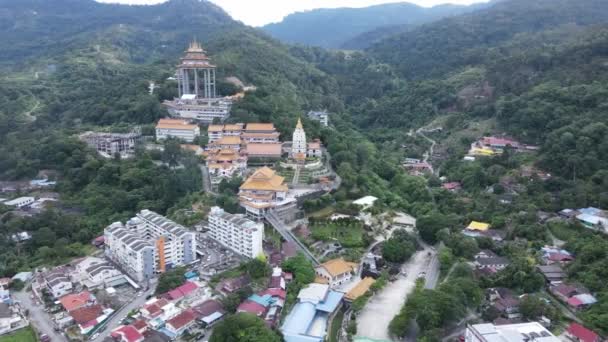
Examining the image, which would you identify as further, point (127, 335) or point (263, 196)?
point (263, 196)

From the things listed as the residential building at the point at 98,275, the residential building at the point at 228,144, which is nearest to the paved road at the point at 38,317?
the residential building at the point at 98,275

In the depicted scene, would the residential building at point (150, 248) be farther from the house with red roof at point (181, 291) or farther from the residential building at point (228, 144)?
the residential building at point (228, 144)

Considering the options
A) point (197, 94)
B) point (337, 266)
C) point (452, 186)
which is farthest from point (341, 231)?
point (197, 94)

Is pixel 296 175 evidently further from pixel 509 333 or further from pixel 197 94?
pixel 197 94

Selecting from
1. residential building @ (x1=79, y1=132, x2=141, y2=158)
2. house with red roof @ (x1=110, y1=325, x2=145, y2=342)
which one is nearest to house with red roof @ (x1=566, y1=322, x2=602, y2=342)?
house with red roof @ (x1=110, y1=325, x2=145, y2=342)

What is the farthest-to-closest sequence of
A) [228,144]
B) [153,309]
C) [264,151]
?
[228,144]
[264,151]
[153,309]

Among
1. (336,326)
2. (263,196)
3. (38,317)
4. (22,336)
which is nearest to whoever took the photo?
(22,336)

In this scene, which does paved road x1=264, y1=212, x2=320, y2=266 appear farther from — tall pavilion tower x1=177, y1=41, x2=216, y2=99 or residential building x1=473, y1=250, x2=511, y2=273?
tall pavilion tower x1=177, y1=41, x2=216, y2=99
